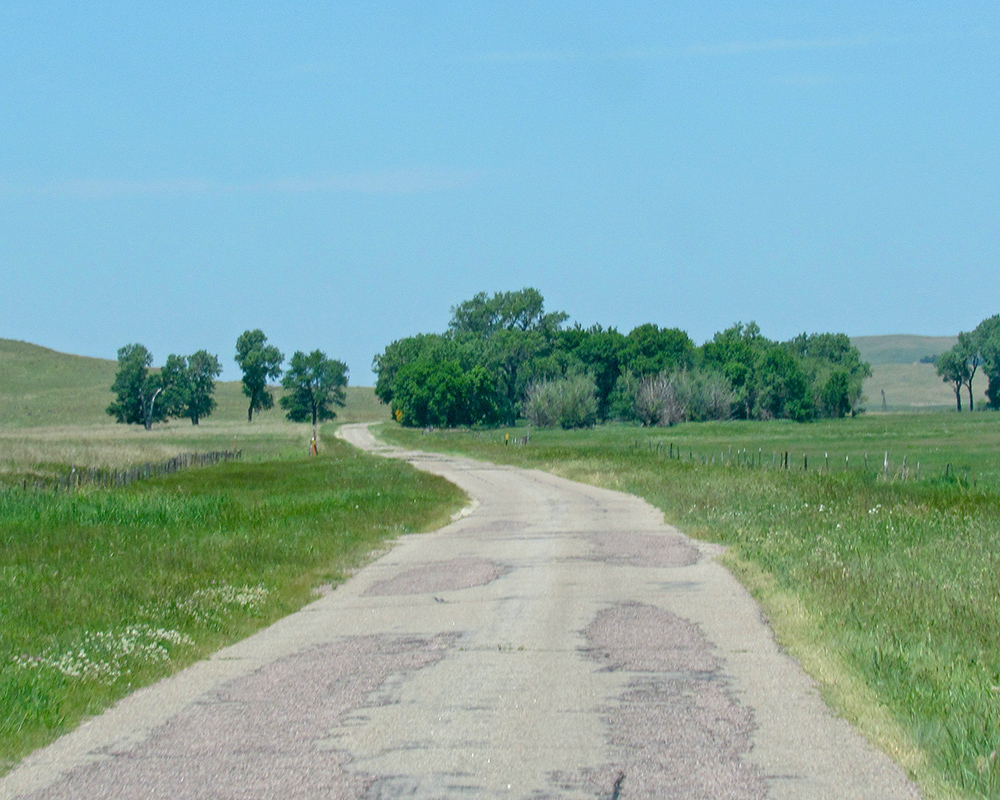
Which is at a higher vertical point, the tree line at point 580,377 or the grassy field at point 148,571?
the tree line at point 580,377

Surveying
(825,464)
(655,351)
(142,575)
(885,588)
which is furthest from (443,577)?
(655,351)

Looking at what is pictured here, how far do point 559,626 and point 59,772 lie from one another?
5.57 meters

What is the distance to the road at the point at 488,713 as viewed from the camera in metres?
5.96

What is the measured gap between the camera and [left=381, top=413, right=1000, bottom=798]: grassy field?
267 inches

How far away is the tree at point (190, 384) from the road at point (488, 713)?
147m

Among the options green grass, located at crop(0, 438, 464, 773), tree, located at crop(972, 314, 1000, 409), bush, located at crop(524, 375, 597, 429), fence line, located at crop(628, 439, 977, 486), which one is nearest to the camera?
green grass, located at crop(0, 438, 464, 773)

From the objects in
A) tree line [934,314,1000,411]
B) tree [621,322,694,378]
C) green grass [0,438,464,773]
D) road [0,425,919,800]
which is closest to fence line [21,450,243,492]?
green grass [0,438,464,773]

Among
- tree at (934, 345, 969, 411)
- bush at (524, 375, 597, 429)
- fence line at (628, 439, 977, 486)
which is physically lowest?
fence line at (628, 439, 977, 486)

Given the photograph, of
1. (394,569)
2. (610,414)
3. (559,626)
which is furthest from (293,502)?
(610,414)

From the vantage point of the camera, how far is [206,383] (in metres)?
160

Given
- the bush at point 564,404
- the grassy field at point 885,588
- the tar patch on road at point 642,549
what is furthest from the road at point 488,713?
the bush at point 564,404

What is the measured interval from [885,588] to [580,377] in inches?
4387

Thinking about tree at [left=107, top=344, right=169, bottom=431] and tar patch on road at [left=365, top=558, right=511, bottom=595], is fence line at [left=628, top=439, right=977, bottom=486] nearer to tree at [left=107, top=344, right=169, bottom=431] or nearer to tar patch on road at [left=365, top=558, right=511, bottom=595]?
tar patch on road at [left=365, top=558, right=511, bottom=595]

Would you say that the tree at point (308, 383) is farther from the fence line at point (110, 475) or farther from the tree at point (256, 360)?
the fence line at point (110, 475)
